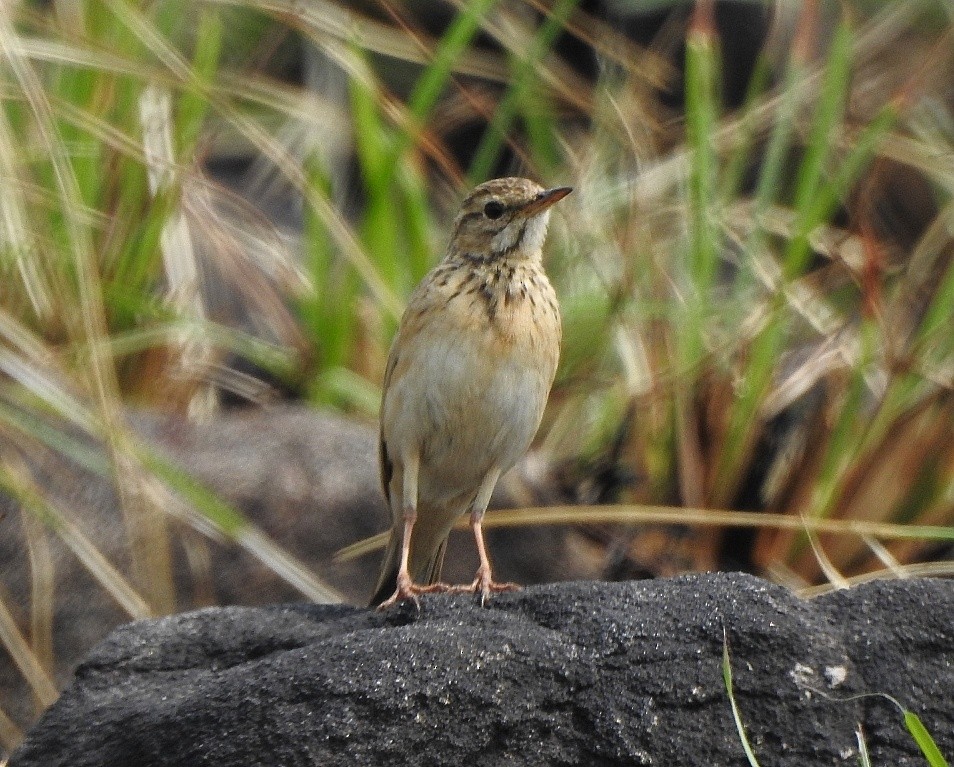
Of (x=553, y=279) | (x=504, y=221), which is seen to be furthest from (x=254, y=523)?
(x=553, y=279)

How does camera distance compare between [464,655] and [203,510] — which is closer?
[464,655]

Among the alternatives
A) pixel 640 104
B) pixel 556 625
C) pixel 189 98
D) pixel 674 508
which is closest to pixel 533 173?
pixel 640 104

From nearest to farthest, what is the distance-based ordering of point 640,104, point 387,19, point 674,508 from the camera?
1. point 674,508
2. point 640,104
3. point 387,19

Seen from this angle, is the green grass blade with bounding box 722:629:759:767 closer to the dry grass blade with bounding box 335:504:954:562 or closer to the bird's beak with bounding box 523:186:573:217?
the bird's beak with bounding box 523:186:573:217

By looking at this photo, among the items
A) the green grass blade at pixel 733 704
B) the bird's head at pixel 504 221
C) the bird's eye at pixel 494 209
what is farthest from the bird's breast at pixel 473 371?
the green grass blade at pixel 733 704

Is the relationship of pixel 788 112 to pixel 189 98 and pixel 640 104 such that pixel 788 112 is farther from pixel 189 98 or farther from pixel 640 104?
pixel 189 98

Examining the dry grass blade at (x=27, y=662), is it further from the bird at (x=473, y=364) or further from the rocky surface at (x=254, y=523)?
the bird at (x=473, y=364)
